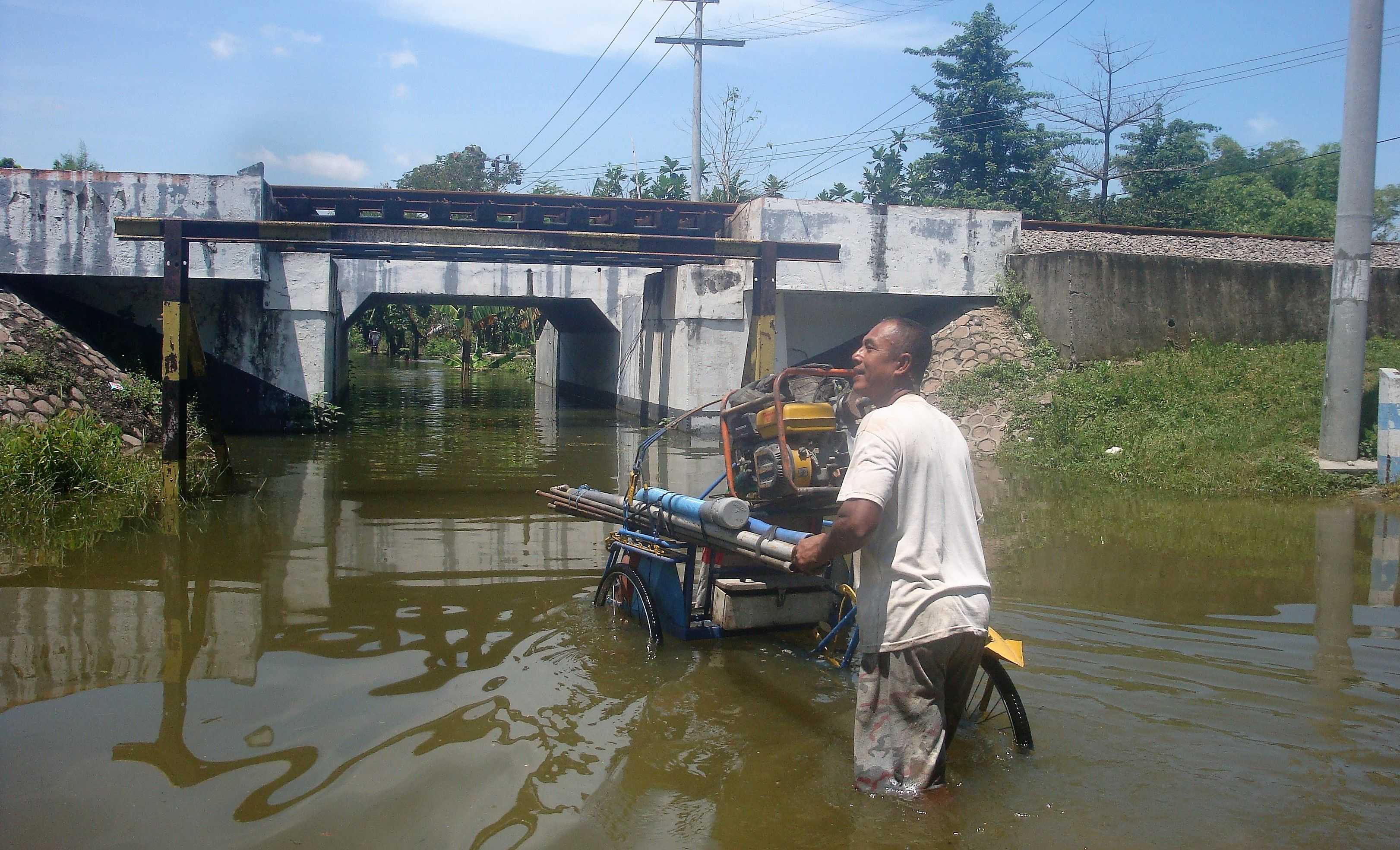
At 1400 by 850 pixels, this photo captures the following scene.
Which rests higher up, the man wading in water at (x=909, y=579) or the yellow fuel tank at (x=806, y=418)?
the yellow fuel tank at (x=806, y=418)

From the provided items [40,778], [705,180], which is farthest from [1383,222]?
[40,778]

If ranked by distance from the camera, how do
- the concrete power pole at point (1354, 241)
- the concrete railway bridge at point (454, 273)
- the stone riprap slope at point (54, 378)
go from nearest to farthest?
the concrete power pole at point (1354, 241)
the stone riprap slope at point (54, 378)
the concrete railway bridge at point (454, 273)

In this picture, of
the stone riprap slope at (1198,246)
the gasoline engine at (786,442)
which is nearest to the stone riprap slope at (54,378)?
the gasoline engine at (786,442)

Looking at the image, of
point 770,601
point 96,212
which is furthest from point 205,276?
point 770,601

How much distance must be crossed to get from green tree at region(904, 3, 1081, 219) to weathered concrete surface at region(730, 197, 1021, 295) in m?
13.2

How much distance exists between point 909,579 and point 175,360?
9.98 meters

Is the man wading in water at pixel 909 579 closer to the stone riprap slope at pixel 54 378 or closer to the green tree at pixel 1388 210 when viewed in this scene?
the stone riprap slope at pixel 54 378

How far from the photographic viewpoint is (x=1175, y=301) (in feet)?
61.9

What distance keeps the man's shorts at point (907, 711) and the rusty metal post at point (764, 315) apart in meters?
7.33

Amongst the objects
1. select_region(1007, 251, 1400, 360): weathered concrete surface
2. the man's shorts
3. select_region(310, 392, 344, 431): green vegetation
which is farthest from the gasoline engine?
select_region(310, 392, 344, 431): green vegetation

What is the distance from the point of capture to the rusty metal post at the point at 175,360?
35.5 feet

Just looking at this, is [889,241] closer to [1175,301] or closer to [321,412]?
[1175,301]

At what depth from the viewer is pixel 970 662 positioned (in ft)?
12.2

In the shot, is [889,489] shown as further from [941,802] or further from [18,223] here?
[18,223]
